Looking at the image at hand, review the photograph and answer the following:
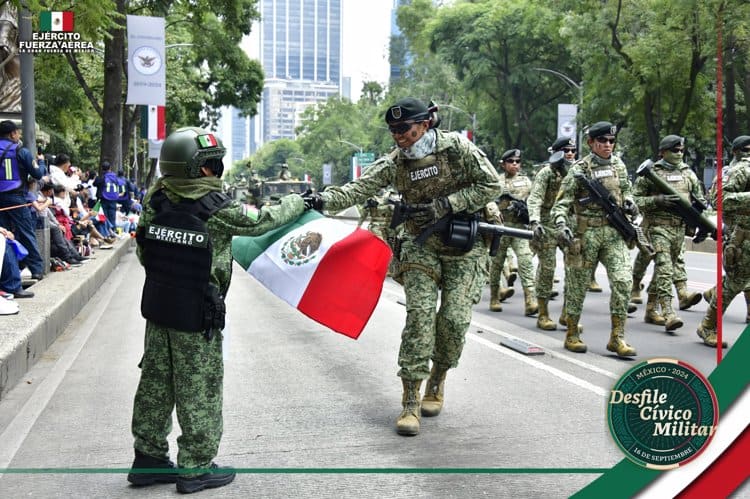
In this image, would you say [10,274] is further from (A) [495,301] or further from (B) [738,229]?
(B) [738,229]

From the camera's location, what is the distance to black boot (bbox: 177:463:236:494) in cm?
442

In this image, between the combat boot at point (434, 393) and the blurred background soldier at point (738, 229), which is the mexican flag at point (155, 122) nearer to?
the blurred background soldier at point (738, 229)

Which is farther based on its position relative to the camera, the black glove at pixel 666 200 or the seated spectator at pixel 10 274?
the seated spectator at pixel 10 274

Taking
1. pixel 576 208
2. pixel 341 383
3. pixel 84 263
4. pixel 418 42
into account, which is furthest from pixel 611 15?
pixel 341 383

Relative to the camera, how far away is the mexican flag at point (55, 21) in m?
11.5

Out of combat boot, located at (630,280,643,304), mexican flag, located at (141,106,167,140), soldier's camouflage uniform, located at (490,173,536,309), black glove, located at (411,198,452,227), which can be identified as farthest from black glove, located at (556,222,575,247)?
mexican flag, located at (141,106,167,140)

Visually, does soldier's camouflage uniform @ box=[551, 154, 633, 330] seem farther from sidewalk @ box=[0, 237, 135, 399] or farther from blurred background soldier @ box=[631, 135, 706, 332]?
sidewalk @ box=[0, 237, 135, 399]

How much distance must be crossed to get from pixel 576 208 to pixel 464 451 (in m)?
3.74

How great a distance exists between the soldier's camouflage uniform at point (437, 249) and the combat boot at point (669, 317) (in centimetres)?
408

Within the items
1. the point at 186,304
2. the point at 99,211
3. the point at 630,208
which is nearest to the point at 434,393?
the point at 186,304

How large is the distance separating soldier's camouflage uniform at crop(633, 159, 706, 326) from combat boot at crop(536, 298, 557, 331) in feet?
3.80

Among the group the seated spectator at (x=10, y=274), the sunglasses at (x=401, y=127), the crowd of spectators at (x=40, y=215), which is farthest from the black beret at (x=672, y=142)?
the seated spectator at (x=10, y=274)

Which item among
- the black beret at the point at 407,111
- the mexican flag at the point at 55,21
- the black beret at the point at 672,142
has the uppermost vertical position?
the mexican flag at the point at 55,21

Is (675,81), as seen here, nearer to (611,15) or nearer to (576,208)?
(611,15)
